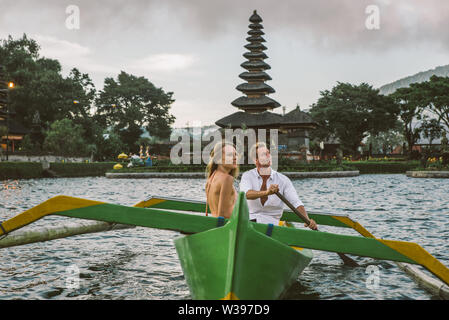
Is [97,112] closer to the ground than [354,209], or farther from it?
farther from it

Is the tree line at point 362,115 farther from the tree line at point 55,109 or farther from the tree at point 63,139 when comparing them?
the tree at point 63,139

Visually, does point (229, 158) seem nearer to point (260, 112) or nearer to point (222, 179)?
point (222, 179)

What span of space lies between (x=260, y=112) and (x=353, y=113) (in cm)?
1395

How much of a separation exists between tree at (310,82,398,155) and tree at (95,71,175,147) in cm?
2686

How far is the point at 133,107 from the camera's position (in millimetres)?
72812

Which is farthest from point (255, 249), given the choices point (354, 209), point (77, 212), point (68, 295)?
point (354, 209)

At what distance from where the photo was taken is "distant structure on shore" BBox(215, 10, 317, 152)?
5597 centimetres

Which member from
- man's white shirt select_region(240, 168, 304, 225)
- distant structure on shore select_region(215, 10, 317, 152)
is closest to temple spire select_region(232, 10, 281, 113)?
distant structure on shore select_region(215, 10, 317, 152)

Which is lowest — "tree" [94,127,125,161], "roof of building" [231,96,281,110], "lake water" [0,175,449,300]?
"lake water" [0,175,449,300]

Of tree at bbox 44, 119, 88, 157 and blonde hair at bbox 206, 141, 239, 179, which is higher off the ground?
tree at bbox 44, 119, 88, 157

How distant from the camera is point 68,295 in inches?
214

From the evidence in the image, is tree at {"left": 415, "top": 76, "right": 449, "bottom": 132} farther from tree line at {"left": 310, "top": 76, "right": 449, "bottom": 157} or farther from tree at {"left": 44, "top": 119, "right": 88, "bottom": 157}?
tree at {"left": 44, "top": 119, "right": 88, "bottom": 157}
